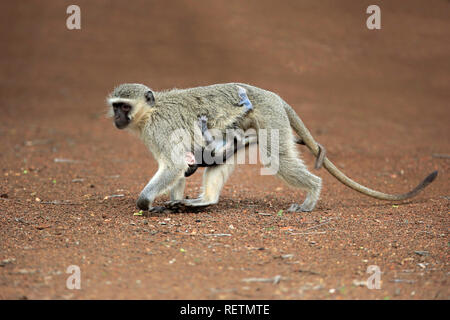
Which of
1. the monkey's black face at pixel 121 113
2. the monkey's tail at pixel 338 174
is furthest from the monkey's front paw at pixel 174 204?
the monkey's tail at pixel 338 174

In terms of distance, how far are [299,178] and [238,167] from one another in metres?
3.41

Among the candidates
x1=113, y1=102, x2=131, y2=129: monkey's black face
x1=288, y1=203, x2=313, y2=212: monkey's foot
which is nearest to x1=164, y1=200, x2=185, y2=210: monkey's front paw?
x1=113, y1=102, x2=131, y2=129: monkey's black face

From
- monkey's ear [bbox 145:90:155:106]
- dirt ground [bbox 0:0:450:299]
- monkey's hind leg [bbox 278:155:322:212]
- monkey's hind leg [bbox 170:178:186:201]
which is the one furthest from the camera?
monkey's hind leg [bbox 170:178:186:201]

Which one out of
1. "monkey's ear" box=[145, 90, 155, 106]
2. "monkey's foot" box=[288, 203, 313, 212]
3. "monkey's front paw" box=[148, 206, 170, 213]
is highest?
"monkey's ear" box=[145, 90, 155, 106]

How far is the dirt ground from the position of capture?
14.8ft

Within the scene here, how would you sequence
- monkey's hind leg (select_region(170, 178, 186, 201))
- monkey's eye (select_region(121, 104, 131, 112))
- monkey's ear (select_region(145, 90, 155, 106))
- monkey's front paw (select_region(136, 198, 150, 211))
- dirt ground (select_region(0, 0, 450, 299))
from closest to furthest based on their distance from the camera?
dirt ground (select_region(0, 0, 450, 299)) < monkey's front paw (select_region(136, 198, 150, 211)) < monkey's eye (select_region(121, 104, 131, 112)) < monkey's ear (select_region(145, 90, 155, 106)) < monkey's hind leg (select_region(170, 178, 186, 201))

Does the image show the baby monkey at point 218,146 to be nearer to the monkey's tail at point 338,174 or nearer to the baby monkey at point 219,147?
the baby monkey at point 219,147

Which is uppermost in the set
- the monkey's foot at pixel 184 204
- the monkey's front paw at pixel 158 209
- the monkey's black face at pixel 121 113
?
the monkey's black face at pixel 121 113

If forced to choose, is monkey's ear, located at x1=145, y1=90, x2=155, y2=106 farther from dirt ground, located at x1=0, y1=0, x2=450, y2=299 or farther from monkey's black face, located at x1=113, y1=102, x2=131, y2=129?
dirt ground, located at x1=0, y1=0, x2=450, y2=299

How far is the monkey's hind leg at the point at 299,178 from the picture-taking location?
6730 millimetres

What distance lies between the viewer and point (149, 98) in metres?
6.65

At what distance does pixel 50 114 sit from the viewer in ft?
47.0

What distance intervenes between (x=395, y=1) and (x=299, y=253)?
14797 mm

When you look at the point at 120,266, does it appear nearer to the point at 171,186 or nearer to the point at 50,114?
the point at 171,186
